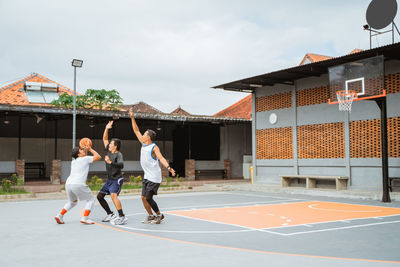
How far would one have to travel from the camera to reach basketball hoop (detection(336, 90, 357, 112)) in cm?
1628

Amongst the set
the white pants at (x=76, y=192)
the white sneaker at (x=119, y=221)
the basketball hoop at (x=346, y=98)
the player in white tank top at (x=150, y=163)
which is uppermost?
the basketball hoop at (x=346, y=98)

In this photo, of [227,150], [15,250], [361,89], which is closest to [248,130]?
[227,150]

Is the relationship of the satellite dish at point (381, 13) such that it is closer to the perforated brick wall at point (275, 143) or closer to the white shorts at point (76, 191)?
the perforated brick wall at point (275, 143)

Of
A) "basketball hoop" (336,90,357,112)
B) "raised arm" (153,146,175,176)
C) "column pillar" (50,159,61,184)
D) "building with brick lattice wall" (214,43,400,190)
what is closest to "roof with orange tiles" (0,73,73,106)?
"column pillar" (50,159,61,184)

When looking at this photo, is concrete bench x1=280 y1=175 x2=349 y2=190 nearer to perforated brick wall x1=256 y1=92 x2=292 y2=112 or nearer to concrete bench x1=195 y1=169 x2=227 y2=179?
perforated brick wall x1=256 y1=92 x2=292 y2=112

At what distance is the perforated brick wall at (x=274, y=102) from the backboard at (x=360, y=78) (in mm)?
4661

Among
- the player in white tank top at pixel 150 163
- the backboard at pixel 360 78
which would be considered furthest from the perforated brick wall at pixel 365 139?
the player in white tank top at pixel 150 163

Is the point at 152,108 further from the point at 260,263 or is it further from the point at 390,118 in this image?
the point at 260,263

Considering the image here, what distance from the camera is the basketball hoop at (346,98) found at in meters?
16.3

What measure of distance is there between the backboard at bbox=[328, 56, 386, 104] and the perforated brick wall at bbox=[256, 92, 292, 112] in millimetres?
4661

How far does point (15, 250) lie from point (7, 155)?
2111 cm

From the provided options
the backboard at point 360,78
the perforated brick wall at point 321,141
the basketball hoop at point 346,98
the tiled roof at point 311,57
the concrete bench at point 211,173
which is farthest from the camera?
the tiled roof at point 311,57

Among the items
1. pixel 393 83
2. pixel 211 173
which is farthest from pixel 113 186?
pixel 211 173

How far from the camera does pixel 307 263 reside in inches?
229
